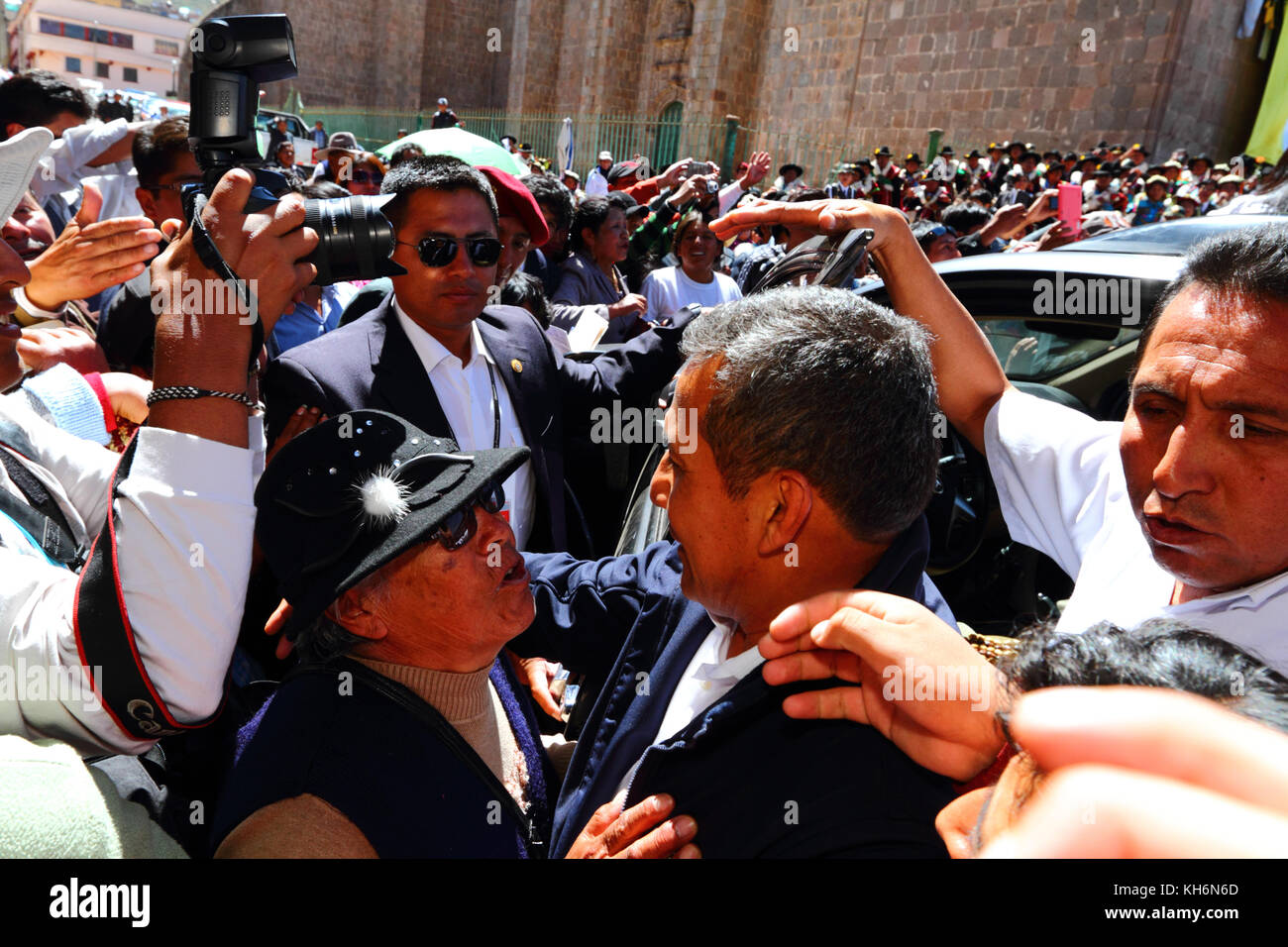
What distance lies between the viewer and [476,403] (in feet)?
8.96

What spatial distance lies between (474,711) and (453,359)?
139 cm

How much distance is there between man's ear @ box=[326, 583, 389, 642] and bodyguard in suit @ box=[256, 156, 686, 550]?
97cm

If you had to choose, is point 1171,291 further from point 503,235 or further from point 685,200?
point 685,200

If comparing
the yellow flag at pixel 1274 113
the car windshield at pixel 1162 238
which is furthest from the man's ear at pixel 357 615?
the yellow flag at pixel 1274 113

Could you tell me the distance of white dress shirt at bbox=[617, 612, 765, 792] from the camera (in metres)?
1.42

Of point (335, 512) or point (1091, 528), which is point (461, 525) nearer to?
point (335, 512)

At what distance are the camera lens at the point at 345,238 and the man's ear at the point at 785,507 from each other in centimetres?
83

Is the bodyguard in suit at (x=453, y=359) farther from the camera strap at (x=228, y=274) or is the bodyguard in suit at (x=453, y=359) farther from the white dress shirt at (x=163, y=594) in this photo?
the white dress shirt at (x=163, y=594)

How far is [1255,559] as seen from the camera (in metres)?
1.30

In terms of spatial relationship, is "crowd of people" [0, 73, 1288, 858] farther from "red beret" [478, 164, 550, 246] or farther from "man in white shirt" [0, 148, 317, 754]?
"red beret" [478, 164, 550, 246]

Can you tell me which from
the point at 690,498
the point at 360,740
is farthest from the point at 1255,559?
the point at 360,740

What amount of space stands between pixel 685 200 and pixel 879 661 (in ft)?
17.5

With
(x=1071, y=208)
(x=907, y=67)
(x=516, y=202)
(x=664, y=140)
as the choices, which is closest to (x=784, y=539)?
(x=516, y=202)

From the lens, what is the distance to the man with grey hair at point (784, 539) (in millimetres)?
1188
